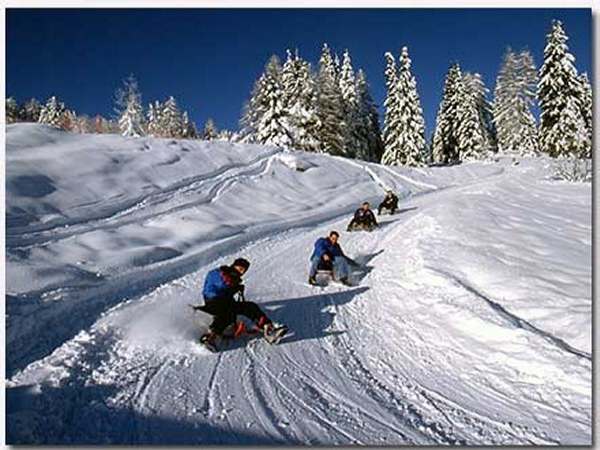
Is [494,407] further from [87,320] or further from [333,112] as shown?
[333,112]

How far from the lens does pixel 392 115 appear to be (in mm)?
38188

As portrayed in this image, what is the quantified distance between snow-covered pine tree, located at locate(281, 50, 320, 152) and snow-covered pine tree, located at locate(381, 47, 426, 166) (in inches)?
259

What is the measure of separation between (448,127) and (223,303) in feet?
133

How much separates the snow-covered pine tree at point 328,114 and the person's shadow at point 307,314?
84.0 feet

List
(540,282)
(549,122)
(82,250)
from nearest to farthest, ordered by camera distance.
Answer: (540,282), (82,250), (549,122)

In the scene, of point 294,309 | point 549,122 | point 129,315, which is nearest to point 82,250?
point 129,315

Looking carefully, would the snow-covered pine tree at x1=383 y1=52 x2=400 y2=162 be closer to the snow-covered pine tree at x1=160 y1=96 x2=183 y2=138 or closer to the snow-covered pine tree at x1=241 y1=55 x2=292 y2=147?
the snow-covered pine tree at x1=241 y1=55 x2=292 y2=147

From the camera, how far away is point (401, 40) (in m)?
7.52

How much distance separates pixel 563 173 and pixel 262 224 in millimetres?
11682

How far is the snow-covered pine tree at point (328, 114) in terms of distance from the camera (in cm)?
3412

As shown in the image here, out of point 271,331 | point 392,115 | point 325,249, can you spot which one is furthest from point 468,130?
point 271,331

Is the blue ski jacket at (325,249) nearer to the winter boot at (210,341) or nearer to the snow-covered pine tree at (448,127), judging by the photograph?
the winter boot at (210,341)

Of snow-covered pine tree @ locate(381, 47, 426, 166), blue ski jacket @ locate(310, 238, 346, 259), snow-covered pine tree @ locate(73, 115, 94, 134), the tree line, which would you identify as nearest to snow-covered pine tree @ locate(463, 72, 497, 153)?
the tree line

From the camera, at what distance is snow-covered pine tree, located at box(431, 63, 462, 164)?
4203 centimetres
